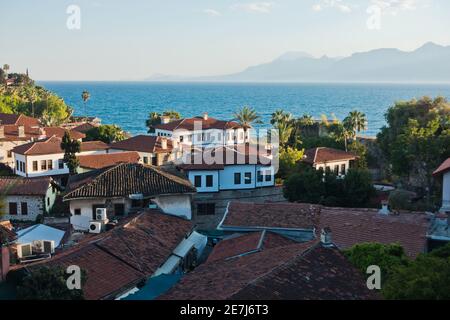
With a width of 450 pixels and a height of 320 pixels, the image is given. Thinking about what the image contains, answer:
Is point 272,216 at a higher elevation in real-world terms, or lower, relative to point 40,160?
lower

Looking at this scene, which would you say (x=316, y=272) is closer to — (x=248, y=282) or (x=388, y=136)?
→ (x=248, y=282)

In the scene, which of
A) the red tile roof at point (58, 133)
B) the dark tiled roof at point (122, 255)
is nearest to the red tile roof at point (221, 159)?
the dark tiled roof at point (122, 255)

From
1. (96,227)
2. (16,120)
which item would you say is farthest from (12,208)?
(16,120)

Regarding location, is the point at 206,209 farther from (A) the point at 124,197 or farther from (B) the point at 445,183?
(B) the point at 445,183

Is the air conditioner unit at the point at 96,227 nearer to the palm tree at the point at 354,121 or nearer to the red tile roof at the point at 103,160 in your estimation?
the red tile roof at the point at 103,160

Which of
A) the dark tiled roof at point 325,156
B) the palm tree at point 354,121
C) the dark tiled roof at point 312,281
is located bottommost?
the dark tiled roof at point 325,156
